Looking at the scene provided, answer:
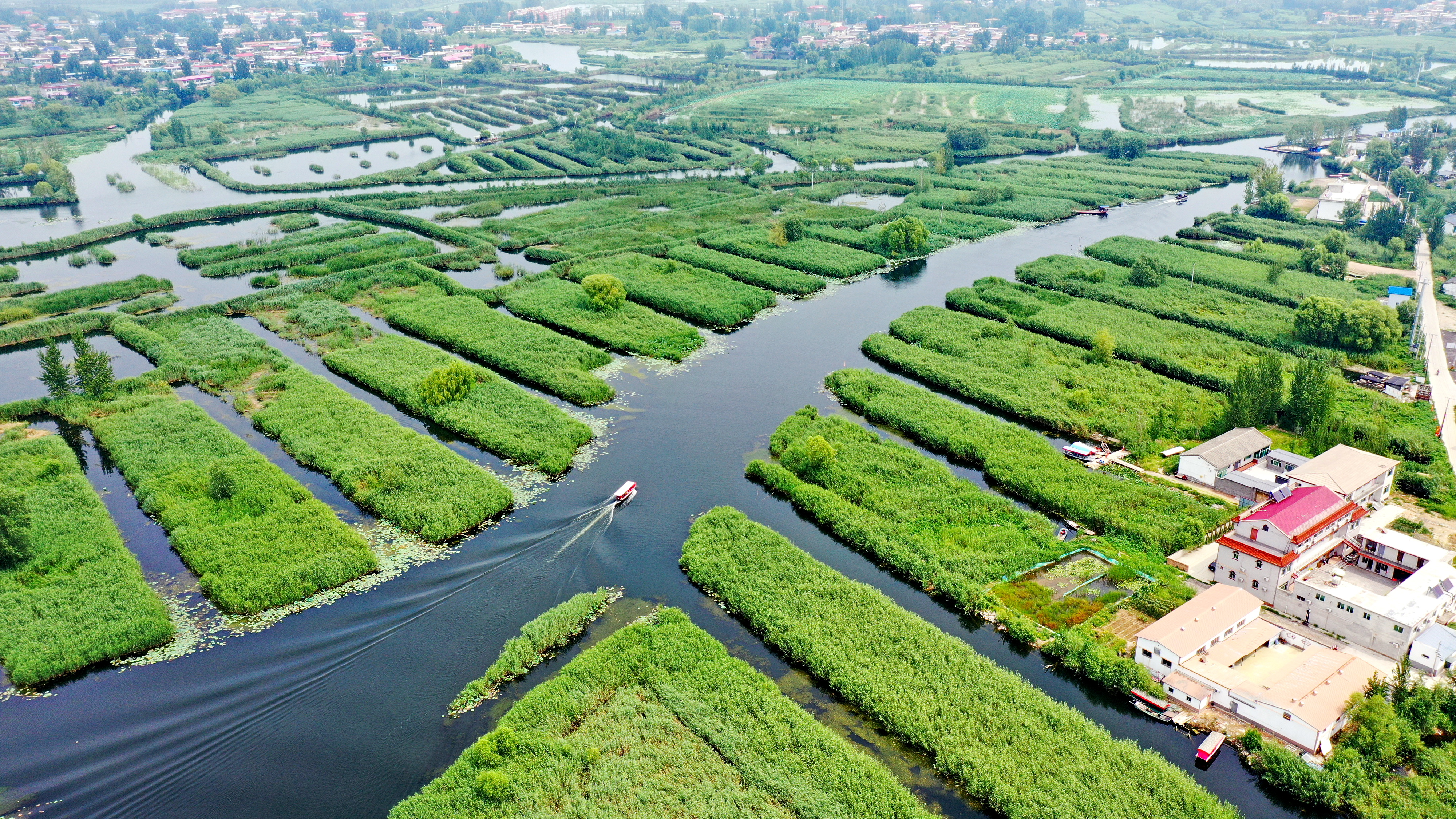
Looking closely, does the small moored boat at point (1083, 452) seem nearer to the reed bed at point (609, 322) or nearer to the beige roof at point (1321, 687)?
the beige roof at point (1321, 687)

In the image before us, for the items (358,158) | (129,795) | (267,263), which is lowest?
(129,795)

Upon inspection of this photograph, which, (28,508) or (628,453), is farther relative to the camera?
(628,453)

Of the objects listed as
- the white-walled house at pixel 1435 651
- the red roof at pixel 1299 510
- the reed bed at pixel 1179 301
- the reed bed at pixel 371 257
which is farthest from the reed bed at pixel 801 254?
the white-walled house at pixel 1435 651

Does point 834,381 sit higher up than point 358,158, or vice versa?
point 358,158

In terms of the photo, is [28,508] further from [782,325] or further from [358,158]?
[358,158]

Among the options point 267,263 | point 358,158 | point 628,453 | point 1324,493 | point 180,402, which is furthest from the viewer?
point 358,158

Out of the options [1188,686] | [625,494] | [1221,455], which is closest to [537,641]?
[625,494]

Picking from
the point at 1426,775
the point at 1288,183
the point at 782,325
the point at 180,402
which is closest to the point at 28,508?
the point at 180,402
